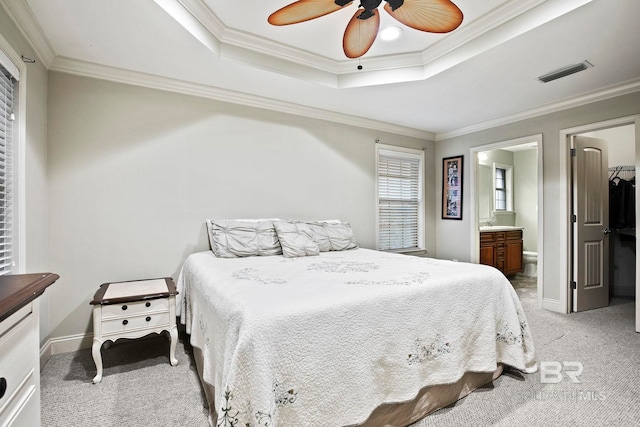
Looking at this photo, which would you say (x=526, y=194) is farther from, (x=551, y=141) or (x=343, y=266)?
(x=343, y=266)

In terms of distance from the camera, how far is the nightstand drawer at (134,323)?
209 centimetres

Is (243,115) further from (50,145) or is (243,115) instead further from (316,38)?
(50,145)

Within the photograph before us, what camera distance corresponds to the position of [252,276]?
6.48 feet

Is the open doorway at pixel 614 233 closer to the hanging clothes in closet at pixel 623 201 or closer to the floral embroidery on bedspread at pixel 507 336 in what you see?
the hanging clothes in closet at pixel 623 201

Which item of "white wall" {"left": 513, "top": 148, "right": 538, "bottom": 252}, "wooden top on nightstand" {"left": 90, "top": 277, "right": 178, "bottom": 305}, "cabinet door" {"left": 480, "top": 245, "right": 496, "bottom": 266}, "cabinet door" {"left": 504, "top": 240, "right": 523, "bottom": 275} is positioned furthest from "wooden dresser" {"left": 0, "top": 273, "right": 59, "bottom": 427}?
"white wall" {"left": 513, "top": 148, "right": 538, "bottom": 252}

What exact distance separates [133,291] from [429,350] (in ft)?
6.80

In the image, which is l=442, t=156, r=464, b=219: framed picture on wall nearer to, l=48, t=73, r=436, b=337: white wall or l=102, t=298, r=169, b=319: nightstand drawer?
l=48, t=73, r=436, b=337: white wall

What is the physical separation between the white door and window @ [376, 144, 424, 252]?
6.18 ft

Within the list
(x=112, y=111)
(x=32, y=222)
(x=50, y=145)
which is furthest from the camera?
(x=112, y=111)

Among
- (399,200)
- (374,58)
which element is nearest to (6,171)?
(374,58)

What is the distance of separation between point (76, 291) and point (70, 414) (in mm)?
1147

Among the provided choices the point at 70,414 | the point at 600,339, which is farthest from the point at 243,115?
the point at 600,339

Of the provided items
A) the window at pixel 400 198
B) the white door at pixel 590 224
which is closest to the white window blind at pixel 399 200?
the window at pixel 400 198

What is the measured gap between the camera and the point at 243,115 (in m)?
3.32
